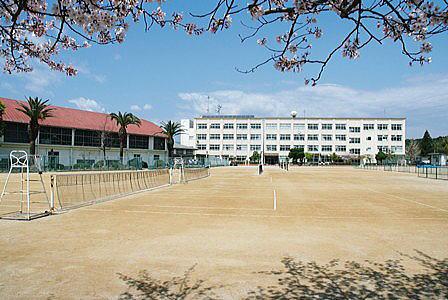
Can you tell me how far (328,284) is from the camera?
590 centimetres

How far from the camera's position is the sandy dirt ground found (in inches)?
225

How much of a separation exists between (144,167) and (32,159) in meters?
27.4

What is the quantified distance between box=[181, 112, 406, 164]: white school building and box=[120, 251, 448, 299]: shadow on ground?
350ft

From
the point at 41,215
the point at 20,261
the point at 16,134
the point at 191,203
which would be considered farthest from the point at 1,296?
the point at 16,134

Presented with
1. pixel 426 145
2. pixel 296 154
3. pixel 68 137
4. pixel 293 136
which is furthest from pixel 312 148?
pixel 68 137

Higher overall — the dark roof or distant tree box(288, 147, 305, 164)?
the dark roof

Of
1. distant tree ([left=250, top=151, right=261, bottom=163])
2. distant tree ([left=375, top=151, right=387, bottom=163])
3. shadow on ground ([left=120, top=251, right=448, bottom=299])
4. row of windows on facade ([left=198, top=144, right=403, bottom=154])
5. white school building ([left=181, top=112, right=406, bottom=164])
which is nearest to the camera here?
shadow on ground ([left=120, top=251, right=448, bottom=299])

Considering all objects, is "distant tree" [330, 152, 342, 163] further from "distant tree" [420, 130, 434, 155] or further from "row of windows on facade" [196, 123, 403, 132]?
"distant tree" [420, 130, 434, 155]

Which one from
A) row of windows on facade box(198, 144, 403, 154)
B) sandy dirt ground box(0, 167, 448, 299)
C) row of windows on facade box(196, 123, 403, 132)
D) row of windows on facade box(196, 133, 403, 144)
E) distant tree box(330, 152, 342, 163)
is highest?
row of windows on facade box(196, 123, 403, 132)

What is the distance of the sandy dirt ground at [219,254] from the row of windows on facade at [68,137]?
51098 millimetres

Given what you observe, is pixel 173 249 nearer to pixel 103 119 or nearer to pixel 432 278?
pixel 432 278

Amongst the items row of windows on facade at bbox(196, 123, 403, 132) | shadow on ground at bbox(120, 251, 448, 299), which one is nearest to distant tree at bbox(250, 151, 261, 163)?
row of windows on facade at bbox(196, 123, 403, 132)

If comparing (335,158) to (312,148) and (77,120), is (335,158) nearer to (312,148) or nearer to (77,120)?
(312,148)

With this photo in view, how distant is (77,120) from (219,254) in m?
67.5
